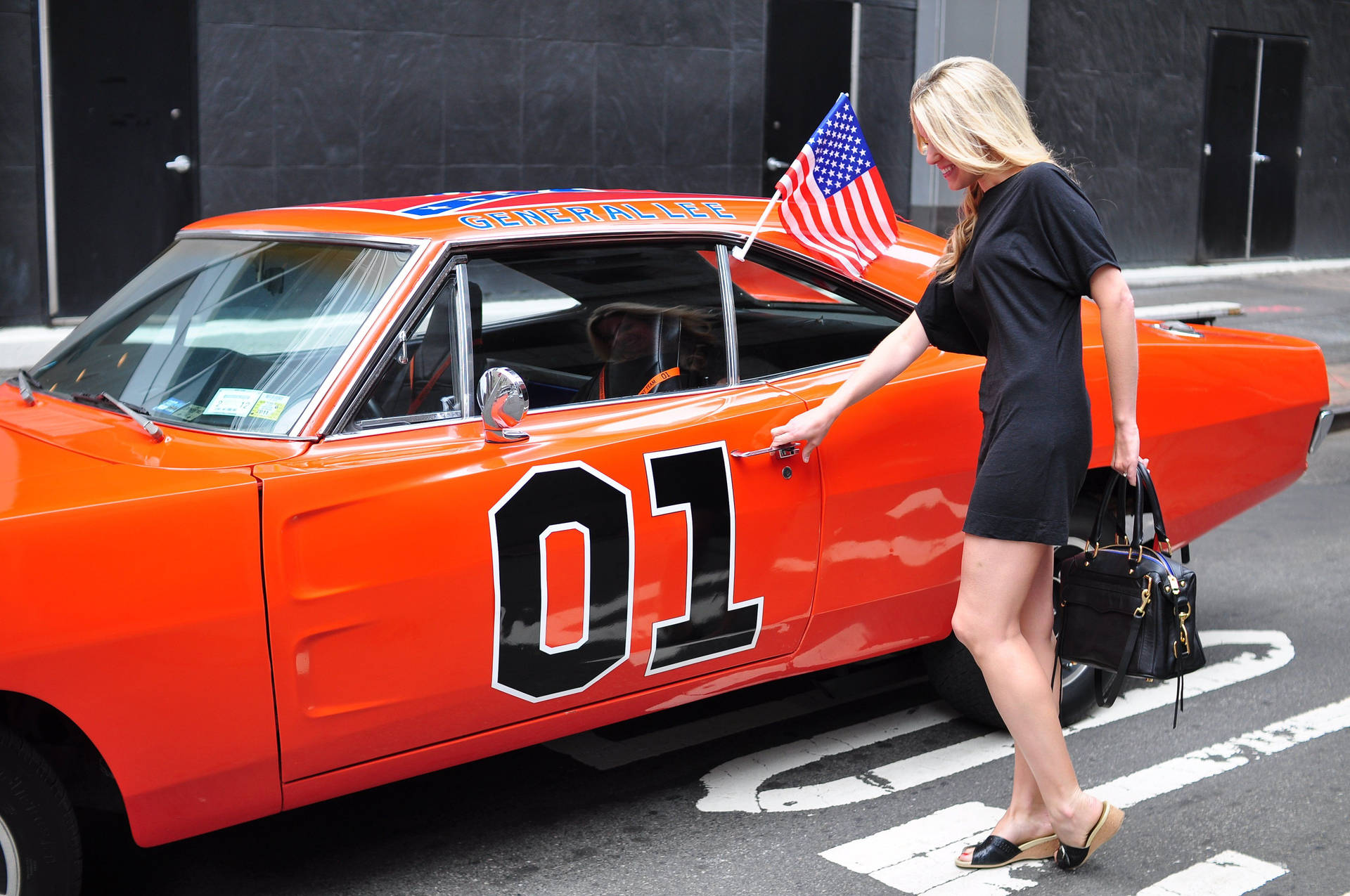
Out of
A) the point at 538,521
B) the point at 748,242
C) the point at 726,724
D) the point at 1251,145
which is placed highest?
the point at 1251,145

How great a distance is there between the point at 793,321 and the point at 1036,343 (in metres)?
0.81

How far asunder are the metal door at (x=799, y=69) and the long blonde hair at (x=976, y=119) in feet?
31.8

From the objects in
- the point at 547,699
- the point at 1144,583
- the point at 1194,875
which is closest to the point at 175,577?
the point at 547,699

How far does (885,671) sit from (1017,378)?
6.40ft

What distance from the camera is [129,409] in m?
3.18

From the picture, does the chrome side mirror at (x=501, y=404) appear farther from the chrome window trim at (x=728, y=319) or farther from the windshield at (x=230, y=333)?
the chrome window trim at (x=728, y=319)

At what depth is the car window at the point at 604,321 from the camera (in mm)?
3434

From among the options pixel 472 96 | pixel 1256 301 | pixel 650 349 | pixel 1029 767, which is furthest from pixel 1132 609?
pixel 1256 301

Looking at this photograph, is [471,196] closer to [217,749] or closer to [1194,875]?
[217,749]

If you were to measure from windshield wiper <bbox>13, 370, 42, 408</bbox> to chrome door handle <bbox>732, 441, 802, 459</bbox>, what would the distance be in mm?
1750

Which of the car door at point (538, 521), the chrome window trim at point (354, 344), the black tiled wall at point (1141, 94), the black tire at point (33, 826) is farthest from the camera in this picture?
the black tiled wall at point (1141, 94)

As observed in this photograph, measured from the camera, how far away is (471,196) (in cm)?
382

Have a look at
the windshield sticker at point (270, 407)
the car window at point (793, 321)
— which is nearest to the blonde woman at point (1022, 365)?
the car window at point (793, 321)

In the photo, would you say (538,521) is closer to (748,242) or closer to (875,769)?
(748,242)
